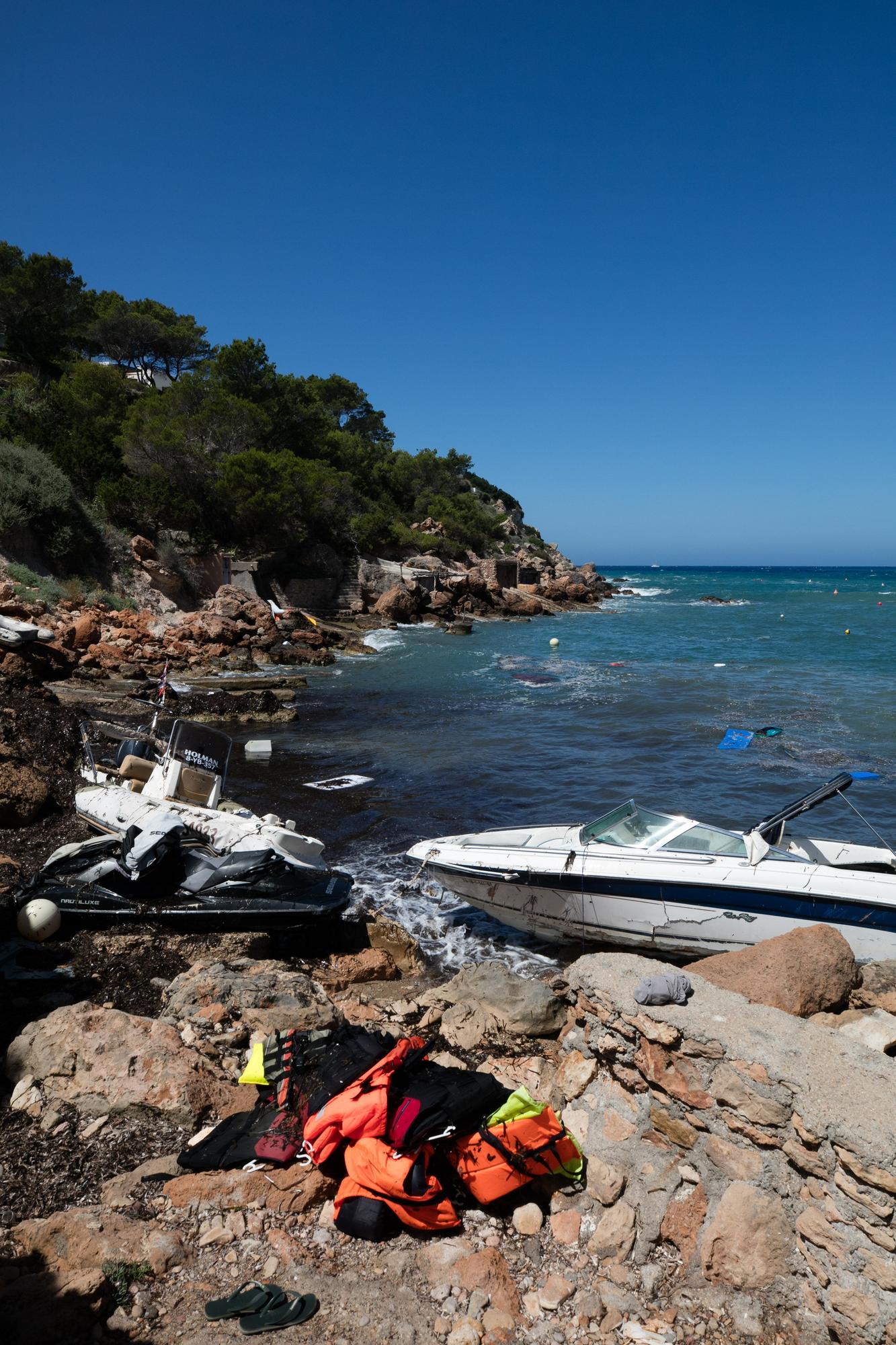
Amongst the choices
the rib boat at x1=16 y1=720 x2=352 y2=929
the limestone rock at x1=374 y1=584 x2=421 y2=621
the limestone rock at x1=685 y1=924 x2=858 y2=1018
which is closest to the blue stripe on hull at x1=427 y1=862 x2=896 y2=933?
the limestone rock at x1=685 y1=924 x2=858 y2=1018

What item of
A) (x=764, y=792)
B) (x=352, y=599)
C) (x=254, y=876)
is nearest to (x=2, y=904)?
(x=254, y=876)

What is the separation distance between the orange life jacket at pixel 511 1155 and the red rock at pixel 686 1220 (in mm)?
521

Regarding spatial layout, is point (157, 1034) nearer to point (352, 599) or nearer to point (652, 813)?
point (652, 813)

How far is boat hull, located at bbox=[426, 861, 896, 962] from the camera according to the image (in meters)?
6.87

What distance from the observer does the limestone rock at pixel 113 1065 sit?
14.7 feet

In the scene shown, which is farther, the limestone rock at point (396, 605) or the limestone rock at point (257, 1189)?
the limestone rock at point (396, 605)

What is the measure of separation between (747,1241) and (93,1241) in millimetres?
3047

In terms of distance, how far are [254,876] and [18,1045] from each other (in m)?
2.87

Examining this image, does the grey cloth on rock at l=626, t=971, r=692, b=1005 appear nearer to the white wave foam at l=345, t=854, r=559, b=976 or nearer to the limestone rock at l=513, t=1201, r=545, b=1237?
the limestone rock at l=513, t=1201, r=545, b=1237

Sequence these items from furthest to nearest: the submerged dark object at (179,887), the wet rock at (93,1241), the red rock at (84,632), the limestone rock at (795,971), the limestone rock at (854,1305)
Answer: the red rock at (84,632) < the submerged dark object at (179,887) < the limestone rock at (795,971) < the wet rock at (93,1241) < the limestone rock at (854,1305)

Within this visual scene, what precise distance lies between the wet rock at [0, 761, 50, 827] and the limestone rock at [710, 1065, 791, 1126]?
9011 millimetres

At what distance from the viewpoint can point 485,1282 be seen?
11.3 feet

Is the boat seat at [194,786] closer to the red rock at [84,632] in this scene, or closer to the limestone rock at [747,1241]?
→ the limestone rock at [747,1241]

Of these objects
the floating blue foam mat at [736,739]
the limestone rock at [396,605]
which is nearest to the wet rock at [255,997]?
the floating blue foam mat at [736,739]
